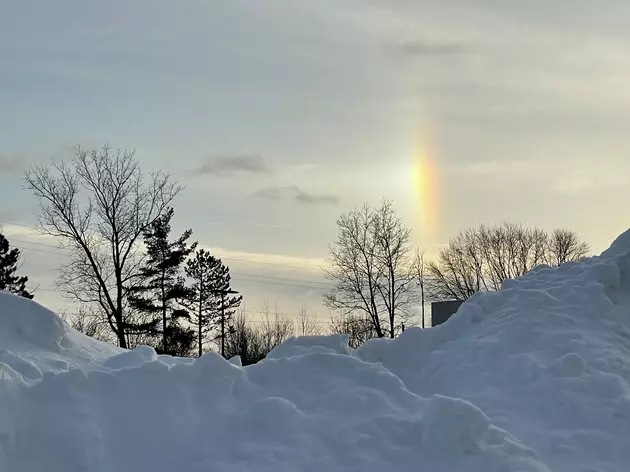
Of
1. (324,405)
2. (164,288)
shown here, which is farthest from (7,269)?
(324,405)

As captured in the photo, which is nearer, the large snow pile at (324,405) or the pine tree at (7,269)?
the large snow pile at (324,405)

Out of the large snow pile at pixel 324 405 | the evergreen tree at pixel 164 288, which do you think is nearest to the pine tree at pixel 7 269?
the evergreen tree at pixel 164 288

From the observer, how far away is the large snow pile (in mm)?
5156

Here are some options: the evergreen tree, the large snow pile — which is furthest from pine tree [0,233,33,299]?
the large snow pile

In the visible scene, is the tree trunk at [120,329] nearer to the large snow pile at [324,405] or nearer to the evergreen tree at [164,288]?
the evergreen tree at [164,288]

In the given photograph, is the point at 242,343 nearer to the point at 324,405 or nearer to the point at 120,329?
the point at 120,329

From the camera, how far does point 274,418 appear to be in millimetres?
5527

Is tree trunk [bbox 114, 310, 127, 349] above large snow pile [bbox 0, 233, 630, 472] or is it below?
above

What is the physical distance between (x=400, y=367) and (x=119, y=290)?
893 inches

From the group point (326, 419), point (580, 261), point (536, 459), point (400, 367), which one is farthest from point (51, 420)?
point (580, 261)

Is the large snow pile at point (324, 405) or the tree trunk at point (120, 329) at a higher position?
Result: the tree trunk at point (120, 329)

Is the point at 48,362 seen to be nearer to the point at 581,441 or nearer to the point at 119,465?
the point at 119,465

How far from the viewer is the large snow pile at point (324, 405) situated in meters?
5.16

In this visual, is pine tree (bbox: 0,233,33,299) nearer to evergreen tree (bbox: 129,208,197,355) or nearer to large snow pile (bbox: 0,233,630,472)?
evergreen tree (bbox: 129,208,197,355)
